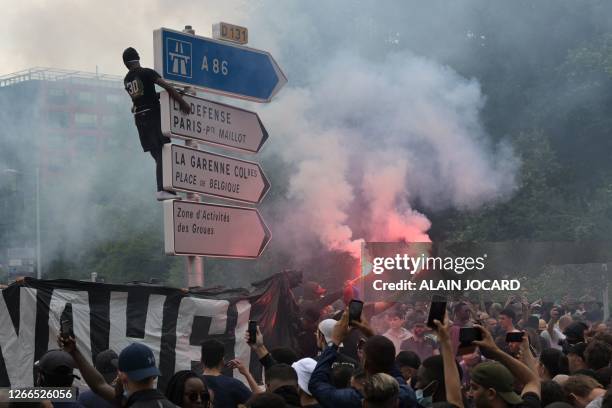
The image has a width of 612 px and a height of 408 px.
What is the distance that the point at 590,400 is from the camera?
5664mm

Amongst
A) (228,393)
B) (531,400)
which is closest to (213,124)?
(228,393)

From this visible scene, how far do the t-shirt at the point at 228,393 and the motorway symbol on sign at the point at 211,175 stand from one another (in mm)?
2050

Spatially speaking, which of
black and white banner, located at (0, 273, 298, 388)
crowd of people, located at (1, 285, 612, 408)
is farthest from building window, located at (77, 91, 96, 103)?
crowd of people, located at (1, 285, 612, 408)

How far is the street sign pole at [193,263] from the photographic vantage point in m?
8.43

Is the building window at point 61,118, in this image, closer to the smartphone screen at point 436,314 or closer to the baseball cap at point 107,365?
the baseball cap at point 107,365

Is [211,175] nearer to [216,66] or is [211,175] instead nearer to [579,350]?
[216,66]

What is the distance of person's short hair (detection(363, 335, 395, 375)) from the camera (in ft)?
16.7

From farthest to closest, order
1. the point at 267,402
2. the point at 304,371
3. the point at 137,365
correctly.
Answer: the point at 304,371 < the point at 267,402 < the point at 137,365

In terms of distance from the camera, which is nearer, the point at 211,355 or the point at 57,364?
the point at 57,364

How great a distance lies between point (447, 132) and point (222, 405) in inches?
639

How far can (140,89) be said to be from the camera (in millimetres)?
8289

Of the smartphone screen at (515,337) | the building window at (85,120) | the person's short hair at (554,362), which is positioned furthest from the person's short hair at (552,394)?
the building window at (85,120)

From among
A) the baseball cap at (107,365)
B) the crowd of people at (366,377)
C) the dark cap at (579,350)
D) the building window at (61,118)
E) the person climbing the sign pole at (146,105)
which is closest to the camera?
the crowd of people at (366,377)

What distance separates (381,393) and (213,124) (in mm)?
4449
